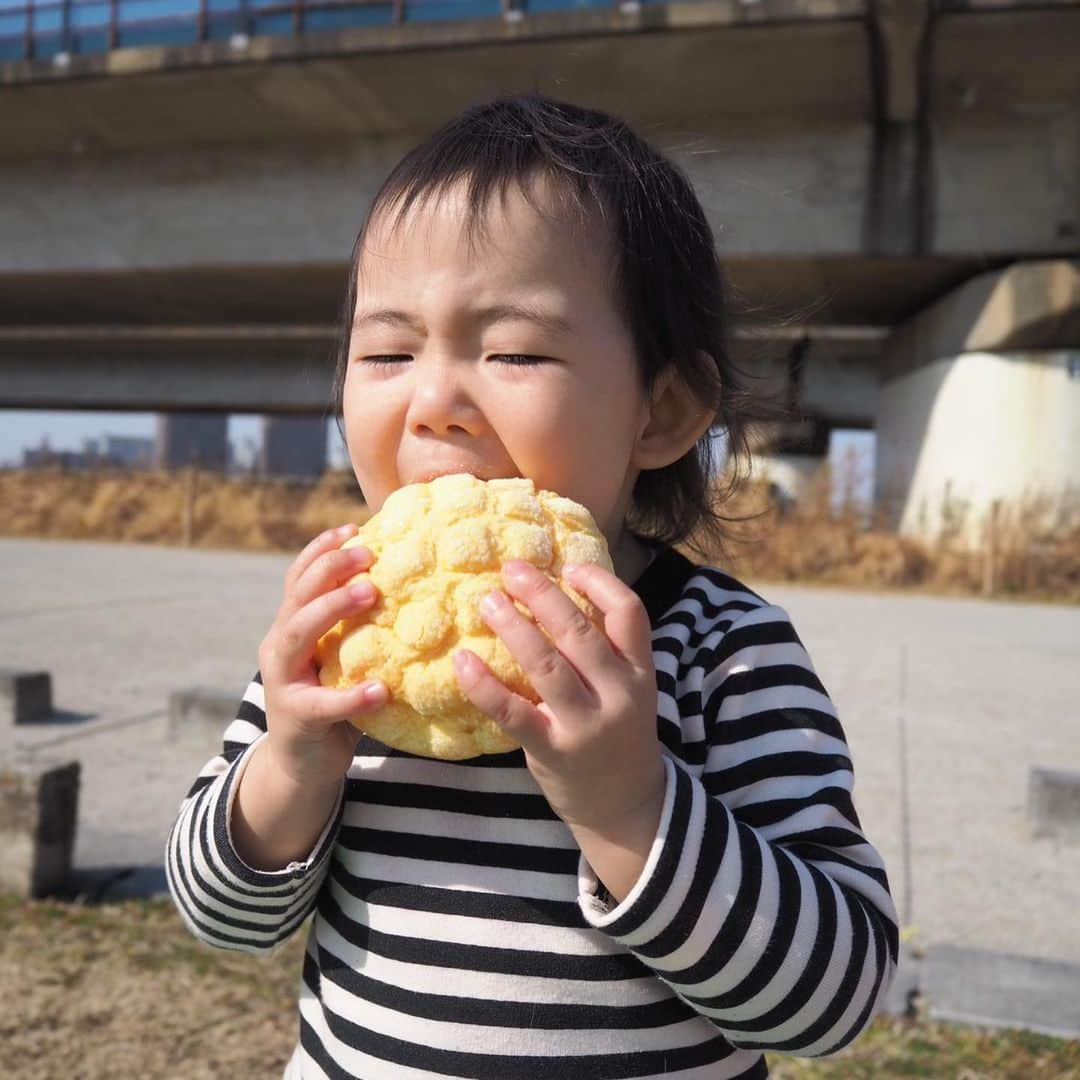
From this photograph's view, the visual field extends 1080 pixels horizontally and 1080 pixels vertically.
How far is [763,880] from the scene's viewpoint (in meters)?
1.05

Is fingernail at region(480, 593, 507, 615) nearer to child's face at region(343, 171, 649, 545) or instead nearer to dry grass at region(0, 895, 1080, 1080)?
child's face at region(343, 171, 649, 545)

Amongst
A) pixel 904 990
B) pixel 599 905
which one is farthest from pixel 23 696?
pixel 599 905

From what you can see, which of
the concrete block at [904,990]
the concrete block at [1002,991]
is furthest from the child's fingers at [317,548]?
the concrete block at [1002,991]

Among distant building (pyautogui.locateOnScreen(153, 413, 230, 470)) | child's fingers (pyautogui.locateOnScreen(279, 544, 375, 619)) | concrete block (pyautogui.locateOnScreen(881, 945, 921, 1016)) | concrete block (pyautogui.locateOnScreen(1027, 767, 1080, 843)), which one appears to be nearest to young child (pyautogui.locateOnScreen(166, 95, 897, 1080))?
child's fingers (pyautogui.locateOnScreen(279, 544, 375, 619))

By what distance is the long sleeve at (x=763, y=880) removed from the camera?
103cm

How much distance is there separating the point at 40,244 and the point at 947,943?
666 inches

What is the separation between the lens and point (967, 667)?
724cm

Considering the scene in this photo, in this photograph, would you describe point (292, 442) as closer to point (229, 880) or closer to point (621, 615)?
point (229, 880)

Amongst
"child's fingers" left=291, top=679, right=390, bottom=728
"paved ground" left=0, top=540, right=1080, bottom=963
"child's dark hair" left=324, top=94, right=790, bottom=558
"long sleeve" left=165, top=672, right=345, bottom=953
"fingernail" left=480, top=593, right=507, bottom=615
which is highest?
"child's dark hair" left=324, top=94, right=790, bottom=558

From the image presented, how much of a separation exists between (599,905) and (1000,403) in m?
13.6

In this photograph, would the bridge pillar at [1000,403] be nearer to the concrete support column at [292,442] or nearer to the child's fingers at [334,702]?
the child's fingers at [334,702]

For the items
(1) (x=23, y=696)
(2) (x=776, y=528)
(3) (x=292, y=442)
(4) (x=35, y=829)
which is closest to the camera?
(4) (x=35, y=829)

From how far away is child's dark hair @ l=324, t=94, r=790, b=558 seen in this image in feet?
4.23

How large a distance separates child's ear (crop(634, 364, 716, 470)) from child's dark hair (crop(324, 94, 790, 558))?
0.5 inches
